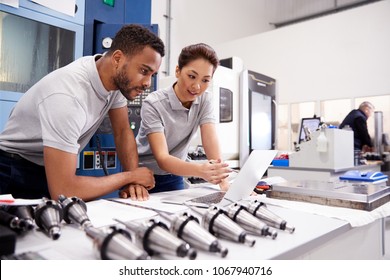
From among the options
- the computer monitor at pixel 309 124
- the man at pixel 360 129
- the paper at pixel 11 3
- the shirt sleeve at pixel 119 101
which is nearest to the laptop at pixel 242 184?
the shirt sleeve at pixel 119 101

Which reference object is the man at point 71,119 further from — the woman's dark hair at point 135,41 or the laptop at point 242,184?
the laptop at point 242,184

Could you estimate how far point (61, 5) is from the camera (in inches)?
60.8

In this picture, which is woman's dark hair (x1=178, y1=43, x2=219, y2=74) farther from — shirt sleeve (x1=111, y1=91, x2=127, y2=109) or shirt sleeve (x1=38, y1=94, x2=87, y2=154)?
shirt sleeve (x1=38, y1=94, x2=87, y2=154)

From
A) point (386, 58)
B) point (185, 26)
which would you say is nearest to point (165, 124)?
point (185, 26)

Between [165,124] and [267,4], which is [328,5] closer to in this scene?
[267,4]

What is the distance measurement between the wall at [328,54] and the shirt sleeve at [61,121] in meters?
4.56

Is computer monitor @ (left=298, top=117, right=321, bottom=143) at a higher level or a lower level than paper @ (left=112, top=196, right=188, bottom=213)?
higher

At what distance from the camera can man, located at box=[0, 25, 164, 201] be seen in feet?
3.23

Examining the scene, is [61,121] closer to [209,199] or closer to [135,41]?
[135,41]

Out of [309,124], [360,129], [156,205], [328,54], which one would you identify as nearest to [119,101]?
[156,205]

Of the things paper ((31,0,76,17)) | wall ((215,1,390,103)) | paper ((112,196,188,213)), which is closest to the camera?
paper ((112,196,188,213))

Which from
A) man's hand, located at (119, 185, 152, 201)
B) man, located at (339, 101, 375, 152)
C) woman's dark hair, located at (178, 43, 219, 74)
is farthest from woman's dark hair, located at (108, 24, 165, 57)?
man, located at (339, 101, 375, 152)

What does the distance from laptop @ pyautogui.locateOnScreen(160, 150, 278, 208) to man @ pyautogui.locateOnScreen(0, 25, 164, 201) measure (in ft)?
0.65

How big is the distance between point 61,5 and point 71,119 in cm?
87
